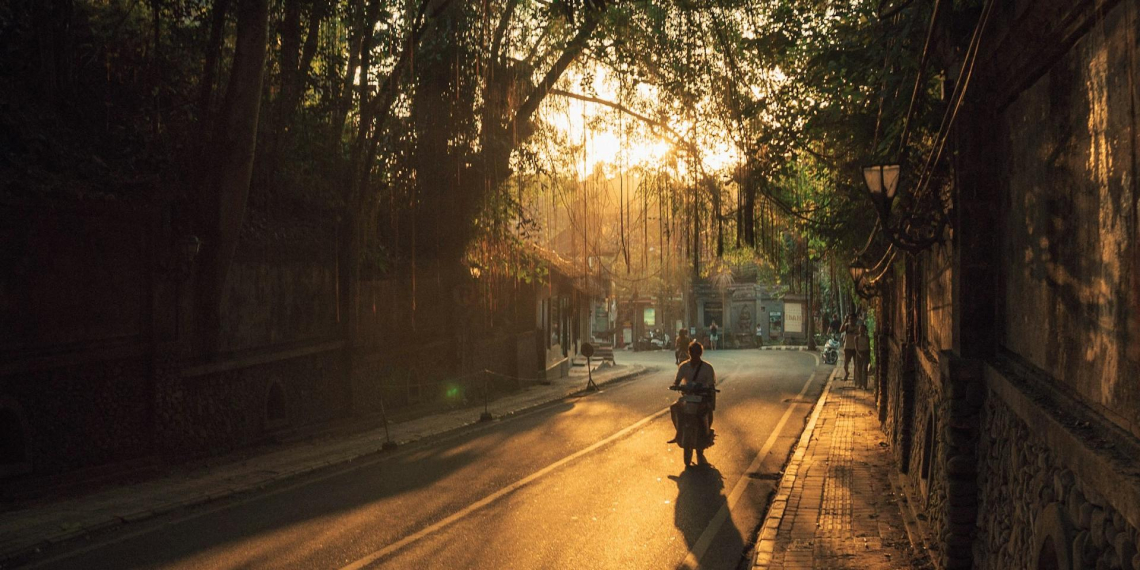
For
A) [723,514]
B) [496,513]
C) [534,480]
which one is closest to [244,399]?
[534,480]

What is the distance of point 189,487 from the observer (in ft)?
39.1

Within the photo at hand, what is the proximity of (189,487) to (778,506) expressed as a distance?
736cm

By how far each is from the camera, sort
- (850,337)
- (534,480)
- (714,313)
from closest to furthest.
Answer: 1. (534,480)
2. (850,337)
3. (714,313)

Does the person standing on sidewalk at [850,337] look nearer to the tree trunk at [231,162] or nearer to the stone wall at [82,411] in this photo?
the tree trunk at [231,162]

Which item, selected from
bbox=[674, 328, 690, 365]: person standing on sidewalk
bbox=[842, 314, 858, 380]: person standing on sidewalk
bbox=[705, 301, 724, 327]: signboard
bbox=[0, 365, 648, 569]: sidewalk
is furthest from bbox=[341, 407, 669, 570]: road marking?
bbox=[705, 301, 724, 327]: signboard

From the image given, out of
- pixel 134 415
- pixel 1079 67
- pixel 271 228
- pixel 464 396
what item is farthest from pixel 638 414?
pixel 1079 67

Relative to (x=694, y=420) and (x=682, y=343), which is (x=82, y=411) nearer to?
(x=694, y=420)

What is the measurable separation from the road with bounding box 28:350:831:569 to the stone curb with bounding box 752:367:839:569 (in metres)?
0.20

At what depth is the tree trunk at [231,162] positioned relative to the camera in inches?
526

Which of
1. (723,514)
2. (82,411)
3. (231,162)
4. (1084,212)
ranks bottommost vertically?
(723,514)

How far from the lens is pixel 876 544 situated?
344 inches

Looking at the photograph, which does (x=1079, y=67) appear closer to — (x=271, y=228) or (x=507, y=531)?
(x=507, y=531)

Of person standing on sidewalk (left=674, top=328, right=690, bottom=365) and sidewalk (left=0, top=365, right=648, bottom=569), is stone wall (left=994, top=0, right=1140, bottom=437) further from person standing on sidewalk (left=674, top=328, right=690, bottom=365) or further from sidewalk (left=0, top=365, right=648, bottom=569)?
person standing on sidewalk (left=674, top=328, right=690, bottom=365)

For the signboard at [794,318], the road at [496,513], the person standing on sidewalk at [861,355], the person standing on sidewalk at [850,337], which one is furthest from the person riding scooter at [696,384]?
the signboard at [794,318]
